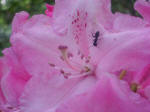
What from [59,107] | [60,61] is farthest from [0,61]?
[59,107]

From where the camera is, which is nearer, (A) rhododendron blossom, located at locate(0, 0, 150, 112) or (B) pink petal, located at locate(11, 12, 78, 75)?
(A) rhododendron blossom, located at locate(0, 0, 150, 112)

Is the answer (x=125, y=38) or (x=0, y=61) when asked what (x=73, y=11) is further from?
(x=0, y=61)

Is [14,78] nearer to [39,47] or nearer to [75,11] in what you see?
[39,47]

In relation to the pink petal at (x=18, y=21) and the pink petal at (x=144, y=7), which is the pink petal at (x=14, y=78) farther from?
the pink petal at (x=144, y=7)

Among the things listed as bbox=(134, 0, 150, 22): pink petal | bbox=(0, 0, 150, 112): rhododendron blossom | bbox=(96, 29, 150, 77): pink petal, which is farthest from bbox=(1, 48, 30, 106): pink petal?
bbox=(134, 0, 150, 22): pink petal

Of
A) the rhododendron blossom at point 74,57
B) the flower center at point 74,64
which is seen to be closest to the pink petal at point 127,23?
the rhododendron blossom at point 74,57

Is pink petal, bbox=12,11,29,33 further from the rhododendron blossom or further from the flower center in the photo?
the flower center

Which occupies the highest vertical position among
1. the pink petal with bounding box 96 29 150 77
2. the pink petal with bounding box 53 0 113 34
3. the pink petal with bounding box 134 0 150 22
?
the pink petal with bounding box 134 0 150 22

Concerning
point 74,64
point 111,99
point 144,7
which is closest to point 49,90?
point 74,64

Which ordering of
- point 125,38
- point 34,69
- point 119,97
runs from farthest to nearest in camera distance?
1. point 34,69
2. point 125,38
3. point 119,97
